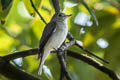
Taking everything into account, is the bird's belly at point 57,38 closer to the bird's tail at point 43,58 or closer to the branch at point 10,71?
the bird's tail at point 43,58

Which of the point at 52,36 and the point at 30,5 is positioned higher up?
the point at 30,5

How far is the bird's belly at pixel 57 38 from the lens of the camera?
348 centimetres

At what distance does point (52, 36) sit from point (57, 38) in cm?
13

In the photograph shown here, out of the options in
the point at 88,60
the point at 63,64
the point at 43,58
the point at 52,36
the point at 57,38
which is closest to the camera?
the point at 63,64

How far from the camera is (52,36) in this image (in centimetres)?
379

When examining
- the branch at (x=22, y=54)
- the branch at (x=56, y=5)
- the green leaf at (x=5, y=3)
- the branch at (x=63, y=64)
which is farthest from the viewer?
the branch at (x=56, y=5)

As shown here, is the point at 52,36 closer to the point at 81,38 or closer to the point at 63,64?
the point at 81,38

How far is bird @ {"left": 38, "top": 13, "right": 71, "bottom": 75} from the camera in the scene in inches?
136

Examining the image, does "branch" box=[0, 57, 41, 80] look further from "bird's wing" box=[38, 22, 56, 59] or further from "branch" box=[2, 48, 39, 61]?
"bird's wing" box=[38, 22, 56, 59]

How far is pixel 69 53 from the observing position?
10.5 feet

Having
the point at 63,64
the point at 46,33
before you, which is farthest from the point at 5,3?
the point at 46,33

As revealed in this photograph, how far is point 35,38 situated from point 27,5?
0.80 m

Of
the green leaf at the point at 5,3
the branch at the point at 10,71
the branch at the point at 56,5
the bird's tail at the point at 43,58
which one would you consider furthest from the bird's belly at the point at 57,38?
the green leaf at the point at 5,3

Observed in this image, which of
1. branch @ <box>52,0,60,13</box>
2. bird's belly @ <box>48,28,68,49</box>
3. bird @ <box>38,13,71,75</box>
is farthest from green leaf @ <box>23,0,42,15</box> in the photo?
bird's belly @ <box>48,28,68,49</box>
